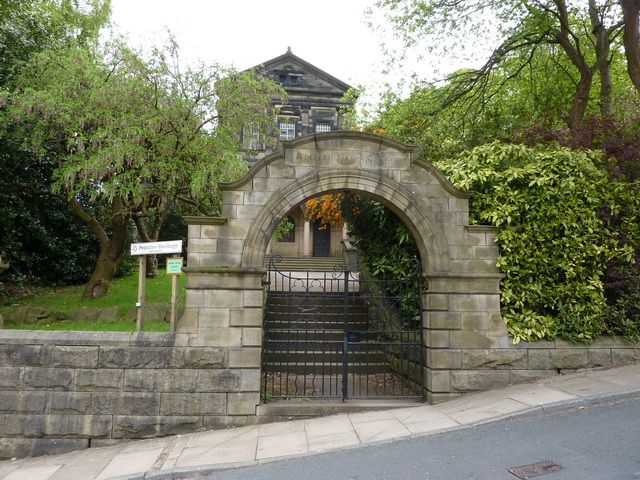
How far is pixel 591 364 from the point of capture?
6.51 m

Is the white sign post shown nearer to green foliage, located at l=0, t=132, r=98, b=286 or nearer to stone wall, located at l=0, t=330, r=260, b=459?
stone wall, located at l=0, t=330, r=260, b=459

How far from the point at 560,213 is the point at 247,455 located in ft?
19.3

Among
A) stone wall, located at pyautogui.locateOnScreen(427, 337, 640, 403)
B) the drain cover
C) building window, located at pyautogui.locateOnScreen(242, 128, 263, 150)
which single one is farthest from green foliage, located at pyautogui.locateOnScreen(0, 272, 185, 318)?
the drain cover

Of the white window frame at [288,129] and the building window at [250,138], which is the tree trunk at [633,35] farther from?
the white window frame at [288,129]

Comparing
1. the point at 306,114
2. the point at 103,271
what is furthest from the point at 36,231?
the point at 306,114

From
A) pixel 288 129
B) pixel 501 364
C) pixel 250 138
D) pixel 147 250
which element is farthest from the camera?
pixel 288 129

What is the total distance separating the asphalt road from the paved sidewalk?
0.16m

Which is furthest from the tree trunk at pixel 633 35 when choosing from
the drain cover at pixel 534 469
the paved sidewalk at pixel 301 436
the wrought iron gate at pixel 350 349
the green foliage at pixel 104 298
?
the green foliage at pixel 104 298

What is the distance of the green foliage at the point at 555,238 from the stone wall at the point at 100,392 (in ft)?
15.1

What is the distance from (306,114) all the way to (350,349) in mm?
22581

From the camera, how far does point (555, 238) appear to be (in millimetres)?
6613

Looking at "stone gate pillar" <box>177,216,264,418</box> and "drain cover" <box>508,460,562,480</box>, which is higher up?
"stone gate pillar" <box>177,216,264,418</box>

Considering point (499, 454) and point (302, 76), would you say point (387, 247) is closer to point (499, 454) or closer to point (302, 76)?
point (499, 454)

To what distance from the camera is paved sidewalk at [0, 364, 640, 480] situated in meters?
4.89
